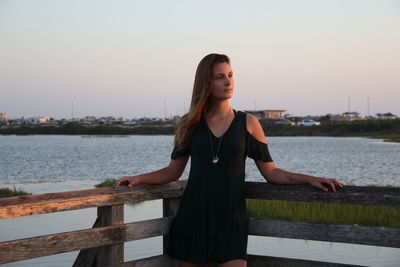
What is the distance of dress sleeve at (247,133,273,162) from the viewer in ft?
12.6

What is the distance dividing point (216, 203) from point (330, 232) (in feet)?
2.48

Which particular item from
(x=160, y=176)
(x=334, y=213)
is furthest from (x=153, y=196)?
(x=334, y=213)

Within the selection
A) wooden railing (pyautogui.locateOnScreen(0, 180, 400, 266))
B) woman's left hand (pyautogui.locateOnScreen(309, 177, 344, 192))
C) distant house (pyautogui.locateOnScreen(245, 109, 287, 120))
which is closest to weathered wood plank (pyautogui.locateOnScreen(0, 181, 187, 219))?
wooden railing (pyautogui.locateOnScreen(0, 180, 400, 266))

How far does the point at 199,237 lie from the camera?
12.3ft

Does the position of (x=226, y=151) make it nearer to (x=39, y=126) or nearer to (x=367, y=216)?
(x=367, y=216)

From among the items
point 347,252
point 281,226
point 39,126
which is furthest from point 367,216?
point 39,126

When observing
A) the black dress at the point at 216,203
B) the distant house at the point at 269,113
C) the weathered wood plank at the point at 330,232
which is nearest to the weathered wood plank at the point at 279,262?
the weathered wood plank at the point at 330,232

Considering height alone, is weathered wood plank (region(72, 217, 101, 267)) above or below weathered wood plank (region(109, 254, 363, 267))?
above

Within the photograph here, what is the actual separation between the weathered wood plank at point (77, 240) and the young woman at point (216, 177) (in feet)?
0.63

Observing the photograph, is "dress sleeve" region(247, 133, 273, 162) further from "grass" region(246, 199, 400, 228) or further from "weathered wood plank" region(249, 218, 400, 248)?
"grass" region(246, 199, 400, 228)

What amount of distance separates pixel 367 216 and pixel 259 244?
2734 mm

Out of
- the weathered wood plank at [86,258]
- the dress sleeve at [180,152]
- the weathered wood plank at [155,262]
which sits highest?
the dress sleeve at [180,152]

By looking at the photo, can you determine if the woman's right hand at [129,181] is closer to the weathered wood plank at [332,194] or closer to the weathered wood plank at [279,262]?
the weathered wood plank at [332,194]

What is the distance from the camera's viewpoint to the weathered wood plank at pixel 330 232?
3.49m
